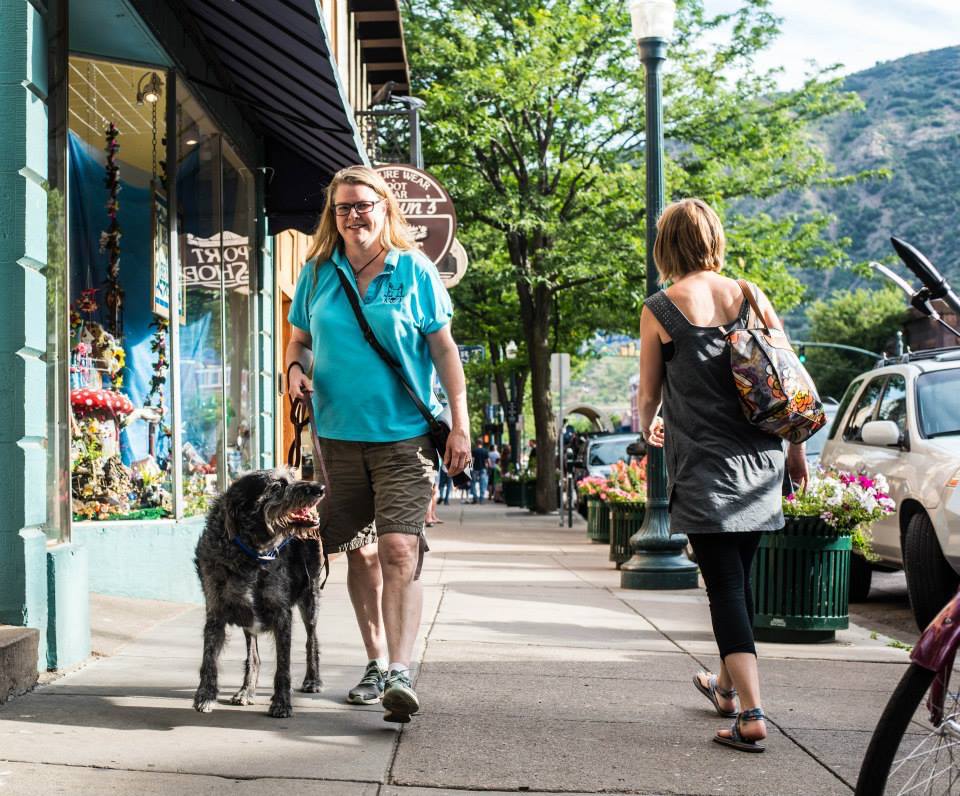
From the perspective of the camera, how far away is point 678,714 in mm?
5492

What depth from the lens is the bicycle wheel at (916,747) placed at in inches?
124

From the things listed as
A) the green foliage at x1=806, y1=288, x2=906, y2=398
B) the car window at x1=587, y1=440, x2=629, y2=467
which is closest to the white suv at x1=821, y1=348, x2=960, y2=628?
the car window at x1=587, y1=440, x2=629, y2=467

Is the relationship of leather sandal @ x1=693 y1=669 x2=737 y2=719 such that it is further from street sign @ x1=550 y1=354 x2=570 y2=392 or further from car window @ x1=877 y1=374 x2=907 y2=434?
street sign @ x1=550 y1=354 x2=570 y2=392

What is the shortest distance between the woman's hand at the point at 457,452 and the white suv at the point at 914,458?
4431 millimetres

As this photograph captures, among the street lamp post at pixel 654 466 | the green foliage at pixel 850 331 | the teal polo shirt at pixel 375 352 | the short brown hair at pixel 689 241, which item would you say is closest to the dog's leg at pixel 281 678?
the teal polo shirt at pixel 375 352

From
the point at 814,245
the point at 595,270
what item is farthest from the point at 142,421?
the point at 814,245

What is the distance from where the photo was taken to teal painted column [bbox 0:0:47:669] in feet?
18.4

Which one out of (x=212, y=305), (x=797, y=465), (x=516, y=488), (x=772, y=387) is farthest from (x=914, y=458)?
(x=516, y=488)

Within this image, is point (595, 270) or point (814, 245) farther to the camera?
point (814, 245)

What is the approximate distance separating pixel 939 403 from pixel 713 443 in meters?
5.51

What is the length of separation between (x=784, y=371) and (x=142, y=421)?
5.87 m

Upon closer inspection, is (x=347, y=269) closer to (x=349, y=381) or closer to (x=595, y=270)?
(x=349, y=381)

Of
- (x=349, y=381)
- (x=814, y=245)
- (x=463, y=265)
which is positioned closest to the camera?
(x=349, y=381)

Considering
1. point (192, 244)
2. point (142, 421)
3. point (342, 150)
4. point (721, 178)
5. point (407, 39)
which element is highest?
point (407, 39)
